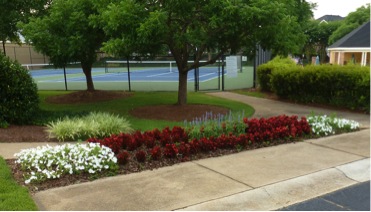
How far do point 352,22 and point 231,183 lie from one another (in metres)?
42.5

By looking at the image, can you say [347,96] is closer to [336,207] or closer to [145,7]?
[145,7]

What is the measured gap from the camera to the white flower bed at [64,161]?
4875 millimetres

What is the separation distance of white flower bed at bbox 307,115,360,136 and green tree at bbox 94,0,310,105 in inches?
88.7

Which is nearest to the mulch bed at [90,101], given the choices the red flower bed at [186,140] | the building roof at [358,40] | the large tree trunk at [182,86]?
the red flower bed at [186,140]

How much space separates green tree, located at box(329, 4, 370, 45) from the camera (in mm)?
39812

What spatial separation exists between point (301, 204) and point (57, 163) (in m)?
3.23

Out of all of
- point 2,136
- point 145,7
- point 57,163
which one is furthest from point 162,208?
point 145,7

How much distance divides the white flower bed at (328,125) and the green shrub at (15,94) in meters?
6.41

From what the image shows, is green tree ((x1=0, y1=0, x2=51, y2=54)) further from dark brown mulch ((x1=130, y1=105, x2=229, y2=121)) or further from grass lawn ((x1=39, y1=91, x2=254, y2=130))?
dark brown mulch ((x1=130, y1=105, x2=229, y2=121))

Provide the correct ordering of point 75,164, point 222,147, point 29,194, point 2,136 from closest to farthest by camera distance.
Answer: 1. point 29,194
2. point 75,164
3. point 222,147
4. point 2,136

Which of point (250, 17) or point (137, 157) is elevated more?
point (250, 17)

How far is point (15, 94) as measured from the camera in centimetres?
821

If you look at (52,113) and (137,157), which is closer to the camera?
(137,157)

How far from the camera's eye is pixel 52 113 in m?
9.48
